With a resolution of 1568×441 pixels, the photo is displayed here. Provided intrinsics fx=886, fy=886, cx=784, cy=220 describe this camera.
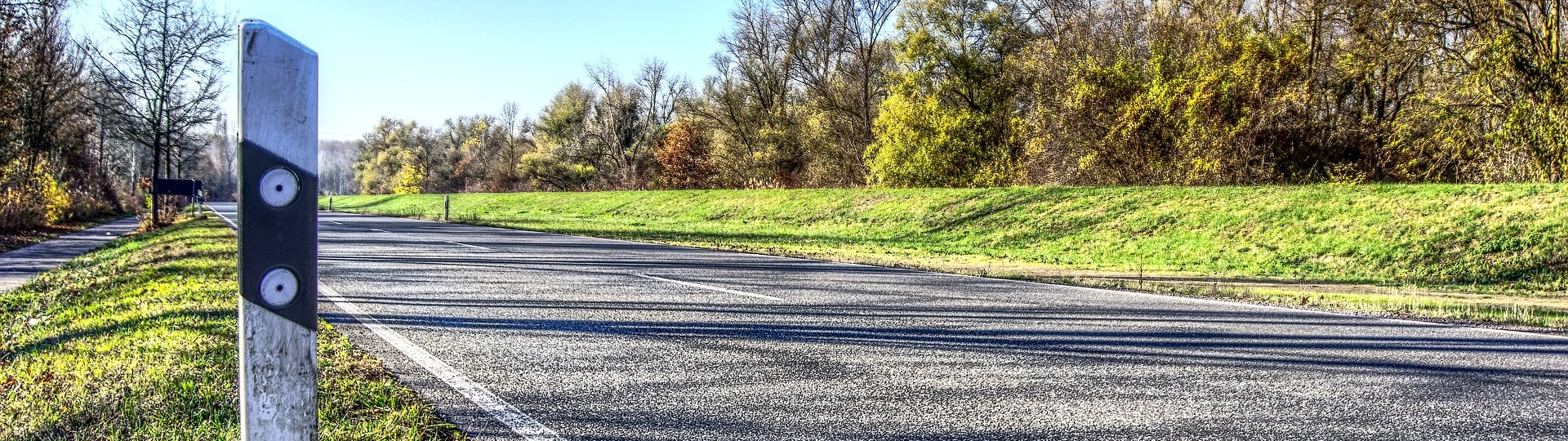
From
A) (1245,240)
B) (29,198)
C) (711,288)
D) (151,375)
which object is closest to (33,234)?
(29,198)

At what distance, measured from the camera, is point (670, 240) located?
1984cm

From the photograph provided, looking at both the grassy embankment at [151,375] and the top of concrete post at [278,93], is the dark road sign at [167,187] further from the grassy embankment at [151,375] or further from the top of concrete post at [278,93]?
the top of concrete post at [278,93]

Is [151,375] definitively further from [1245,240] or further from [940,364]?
[1245,240]

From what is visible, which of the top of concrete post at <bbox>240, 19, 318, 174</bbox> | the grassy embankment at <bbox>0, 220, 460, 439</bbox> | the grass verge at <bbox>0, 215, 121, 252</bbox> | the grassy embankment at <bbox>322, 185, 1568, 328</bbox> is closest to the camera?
the top of concrete post at <bbox>240, 19, 318, 174</bbox>

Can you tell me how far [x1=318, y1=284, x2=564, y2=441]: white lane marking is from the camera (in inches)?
142

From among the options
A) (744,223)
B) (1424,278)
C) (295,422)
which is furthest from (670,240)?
(295,422)

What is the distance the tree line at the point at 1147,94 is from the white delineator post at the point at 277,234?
18816 millimetres

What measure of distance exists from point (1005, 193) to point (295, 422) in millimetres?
21668

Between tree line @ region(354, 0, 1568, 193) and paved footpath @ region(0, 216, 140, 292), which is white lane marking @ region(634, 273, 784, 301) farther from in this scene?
tree line @ region(354, 0, 1568, 193)

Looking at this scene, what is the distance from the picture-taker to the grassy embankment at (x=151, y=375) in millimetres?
3490

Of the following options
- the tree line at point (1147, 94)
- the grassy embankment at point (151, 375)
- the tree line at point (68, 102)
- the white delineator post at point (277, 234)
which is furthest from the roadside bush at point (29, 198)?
the tree line at point (1147, 94)

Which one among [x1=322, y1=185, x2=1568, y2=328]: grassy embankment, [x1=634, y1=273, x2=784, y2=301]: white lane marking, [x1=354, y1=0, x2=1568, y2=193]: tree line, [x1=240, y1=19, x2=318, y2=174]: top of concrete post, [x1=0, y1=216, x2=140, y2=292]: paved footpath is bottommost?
[x1=0, y1=216, x2=140, y2=292]: paved footpath

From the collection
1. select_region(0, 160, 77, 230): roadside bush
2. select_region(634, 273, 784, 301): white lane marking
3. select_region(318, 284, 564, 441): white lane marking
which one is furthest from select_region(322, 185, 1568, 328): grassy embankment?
select_region(0, 160, 77, 230): roadside bush

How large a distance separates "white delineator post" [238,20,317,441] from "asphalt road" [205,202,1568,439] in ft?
5.21
